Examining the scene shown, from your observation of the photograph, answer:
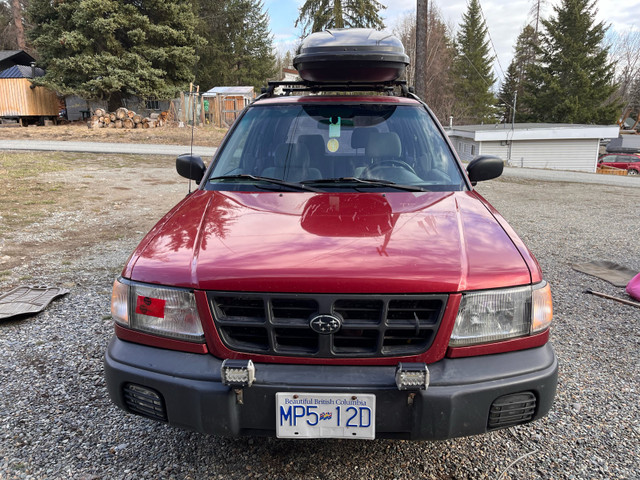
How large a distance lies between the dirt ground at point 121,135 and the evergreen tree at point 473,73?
31332 mm

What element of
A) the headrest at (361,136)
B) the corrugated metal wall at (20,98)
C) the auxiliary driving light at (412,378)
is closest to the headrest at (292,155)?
the headrest at (361,136)

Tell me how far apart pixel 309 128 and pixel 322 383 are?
1.96 m

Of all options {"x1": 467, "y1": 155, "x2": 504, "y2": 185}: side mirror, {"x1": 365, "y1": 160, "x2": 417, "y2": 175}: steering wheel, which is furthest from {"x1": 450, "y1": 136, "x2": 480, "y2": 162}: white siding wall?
{"x1": 365, "y1": 160, "x2": 417, "y2": 175}: steering wheel

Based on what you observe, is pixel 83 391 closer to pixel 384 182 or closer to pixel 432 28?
pixel 384 182

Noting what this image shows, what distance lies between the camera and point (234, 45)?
39750 millimetres

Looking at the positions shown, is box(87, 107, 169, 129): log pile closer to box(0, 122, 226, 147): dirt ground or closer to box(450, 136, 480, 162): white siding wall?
box(0, 122, 226, 147): dirt ground

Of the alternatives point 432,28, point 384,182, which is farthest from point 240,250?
point 432,28

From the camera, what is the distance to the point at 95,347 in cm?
341

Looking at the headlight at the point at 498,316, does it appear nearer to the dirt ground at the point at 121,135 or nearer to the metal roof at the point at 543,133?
the dirt ground at the point at 121,135

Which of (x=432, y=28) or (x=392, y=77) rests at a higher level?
(x=432, y=28)

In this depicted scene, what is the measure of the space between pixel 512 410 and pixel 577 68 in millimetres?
44532

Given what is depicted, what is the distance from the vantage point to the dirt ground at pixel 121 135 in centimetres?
2086

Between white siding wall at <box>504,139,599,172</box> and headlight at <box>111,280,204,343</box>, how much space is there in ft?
94.7

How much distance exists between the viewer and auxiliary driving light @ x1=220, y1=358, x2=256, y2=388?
181 centimetres
